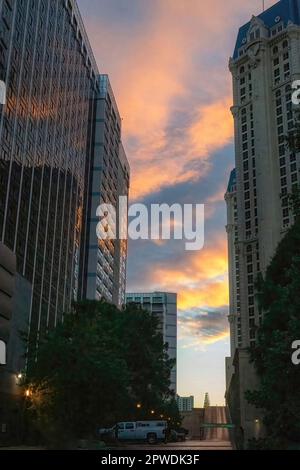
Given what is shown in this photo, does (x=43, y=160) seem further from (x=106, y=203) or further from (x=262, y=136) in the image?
(x=262, y=136)

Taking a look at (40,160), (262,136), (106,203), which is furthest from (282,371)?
(262,136)

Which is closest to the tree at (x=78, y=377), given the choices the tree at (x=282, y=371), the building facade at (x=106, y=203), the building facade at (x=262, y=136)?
the tree at (x=282, y=371)

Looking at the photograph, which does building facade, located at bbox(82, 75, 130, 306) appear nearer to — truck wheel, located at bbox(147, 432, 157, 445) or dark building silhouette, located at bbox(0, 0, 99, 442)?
dark building silhouette, located at bbox(0, 0, 99, 442)

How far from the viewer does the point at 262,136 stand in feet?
459

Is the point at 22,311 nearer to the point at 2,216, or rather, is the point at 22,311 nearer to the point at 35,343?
the point at 35,343

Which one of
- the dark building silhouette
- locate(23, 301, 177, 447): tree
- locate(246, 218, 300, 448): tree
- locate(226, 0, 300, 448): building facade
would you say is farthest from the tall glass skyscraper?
locate(226, 0, 300, 448): building facade

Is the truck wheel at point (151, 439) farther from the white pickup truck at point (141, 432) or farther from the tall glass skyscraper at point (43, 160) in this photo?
the tall glass skyscraper at point (43, 160)

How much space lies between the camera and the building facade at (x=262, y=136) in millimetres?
133375

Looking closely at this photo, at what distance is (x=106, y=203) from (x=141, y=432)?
7625 cm

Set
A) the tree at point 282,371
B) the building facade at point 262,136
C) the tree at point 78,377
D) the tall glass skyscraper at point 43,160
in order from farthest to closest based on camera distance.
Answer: the building facade at point 262,136 < the tall glass skyscraper at point 43,160 < the tree at point 78,377 < the tree at point 282,371

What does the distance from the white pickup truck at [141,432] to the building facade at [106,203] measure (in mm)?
49856

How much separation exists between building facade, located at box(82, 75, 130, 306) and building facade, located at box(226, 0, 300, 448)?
31.9 metres

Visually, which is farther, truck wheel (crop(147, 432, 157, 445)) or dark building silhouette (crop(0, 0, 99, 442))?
dark building silhouette (crop(0, 0, 99, 442))

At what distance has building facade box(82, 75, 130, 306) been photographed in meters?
112
